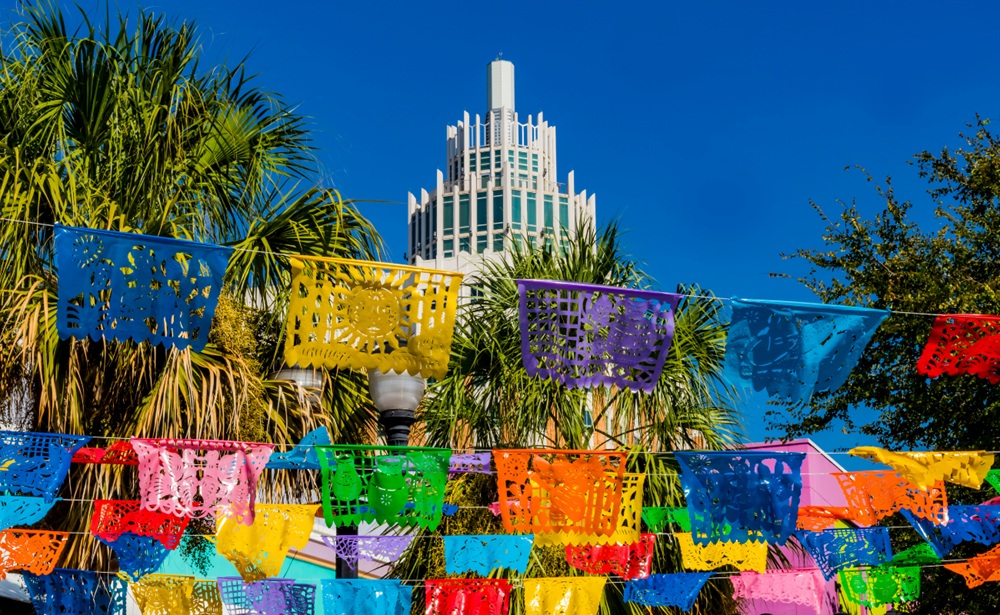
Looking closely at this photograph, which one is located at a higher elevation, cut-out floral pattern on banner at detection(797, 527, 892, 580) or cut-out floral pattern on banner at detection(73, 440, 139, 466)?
cut-out floral pattern on banner at detection(73, 440, 139, 466)

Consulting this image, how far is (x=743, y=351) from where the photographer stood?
8516mm

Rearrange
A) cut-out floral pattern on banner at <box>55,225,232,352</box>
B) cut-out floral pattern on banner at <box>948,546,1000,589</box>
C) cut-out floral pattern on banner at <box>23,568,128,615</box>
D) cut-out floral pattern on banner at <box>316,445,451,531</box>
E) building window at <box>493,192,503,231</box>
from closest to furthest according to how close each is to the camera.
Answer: cut-out floral pattern on banner at <box>55,225,232,352</box>
cut-out floral pattern on banner at <box>316,445,451,531</box>
cut-out floral pattern on banner at <box>23,568,128,615</box>
cut-out floral pattern on banner at <box>948,546,1000,589</box>
building window at <box>493,192,503,231</box>

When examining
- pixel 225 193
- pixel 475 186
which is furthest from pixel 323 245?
pixel 475 186

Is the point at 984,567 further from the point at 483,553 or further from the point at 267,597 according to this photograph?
the point at 267,597

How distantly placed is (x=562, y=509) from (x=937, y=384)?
5834mm

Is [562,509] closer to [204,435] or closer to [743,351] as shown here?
[743,351]

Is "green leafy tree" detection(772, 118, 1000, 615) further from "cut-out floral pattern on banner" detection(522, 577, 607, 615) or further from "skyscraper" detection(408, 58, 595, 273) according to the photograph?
"skyscraper" detection(408, 58, 595, 273)

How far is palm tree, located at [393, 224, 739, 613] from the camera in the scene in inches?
425

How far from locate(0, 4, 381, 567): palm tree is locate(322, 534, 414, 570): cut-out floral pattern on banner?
1.35 meters

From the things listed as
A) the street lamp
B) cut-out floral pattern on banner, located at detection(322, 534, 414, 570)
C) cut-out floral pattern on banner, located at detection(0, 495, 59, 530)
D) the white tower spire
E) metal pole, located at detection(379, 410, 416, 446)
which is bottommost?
cut-out floral pattern on banner, located at detection(322, 534, 414, 570)

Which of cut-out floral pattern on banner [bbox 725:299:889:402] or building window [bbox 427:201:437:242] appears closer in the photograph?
cut-out floral pattern on banner [bbox 725:299:889:402]

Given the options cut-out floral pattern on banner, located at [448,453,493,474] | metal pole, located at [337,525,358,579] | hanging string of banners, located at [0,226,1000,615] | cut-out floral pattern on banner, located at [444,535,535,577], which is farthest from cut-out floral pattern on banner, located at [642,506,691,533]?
metal pole, located at [337,525,358,579]

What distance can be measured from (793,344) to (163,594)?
499 centimetres

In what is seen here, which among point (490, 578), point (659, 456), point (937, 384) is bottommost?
point (490, 578)
